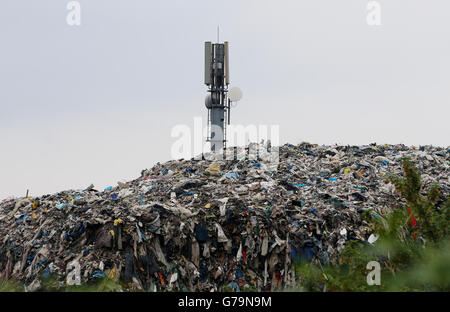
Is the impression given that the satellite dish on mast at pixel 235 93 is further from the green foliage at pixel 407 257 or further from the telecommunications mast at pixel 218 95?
the green foliage at pixel 407 257

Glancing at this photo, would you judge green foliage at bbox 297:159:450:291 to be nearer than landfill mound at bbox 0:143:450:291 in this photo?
Yes

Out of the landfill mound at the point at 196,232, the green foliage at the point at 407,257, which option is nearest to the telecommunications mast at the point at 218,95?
the landfill mound at the point at 196,232

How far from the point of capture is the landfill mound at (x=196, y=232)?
27.1 ft

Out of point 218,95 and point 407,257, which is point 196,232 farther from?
point 218,95

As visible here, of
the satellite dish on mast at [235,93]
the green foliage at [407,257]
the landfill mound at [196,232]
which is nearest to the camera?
the green foliage at [407,257]

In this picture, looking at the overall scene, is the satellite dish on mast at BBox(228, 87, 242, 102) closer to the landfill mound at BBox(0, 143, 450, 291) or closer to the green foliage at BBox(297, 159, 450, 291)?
the landfill mound at BBox(0, 143, 450, 291)

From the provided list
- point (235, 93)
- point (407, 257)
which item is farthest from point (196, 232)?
point (235, 93)

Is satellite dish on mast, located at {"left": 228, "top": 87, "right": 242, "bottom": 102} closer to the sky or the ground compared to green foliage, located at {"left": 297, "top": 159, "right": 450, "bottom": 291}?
closer to the sky

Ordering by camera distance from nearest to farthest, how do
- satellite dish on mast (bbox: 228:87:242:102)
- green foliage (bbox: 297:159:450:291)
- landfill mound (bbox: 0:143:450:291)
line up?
green foliage (bbox: 297:159:450:291) < landfill mound (bbox: 0:143:450:291) < satellite dish on mast (bbox: 228:87:242:102)

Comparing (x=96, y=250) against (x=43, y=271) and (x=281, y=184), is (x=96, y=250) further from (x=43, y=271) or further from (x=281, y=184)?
(x=281, y=184)

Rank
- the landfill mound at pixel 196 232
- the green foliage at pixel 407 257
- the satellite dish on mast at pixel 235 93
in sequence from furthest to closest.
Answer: the satellite dish on mast at pixel 235 93 → the landfill mound at pixel 196 232 → the green foliage at pixel 407 257

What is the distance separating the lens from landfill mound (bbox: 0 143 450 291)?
27.1 feet

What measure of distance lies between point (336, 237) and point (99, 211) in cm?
528

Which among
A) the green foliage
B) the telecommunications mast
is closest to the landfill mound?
the green foliage
